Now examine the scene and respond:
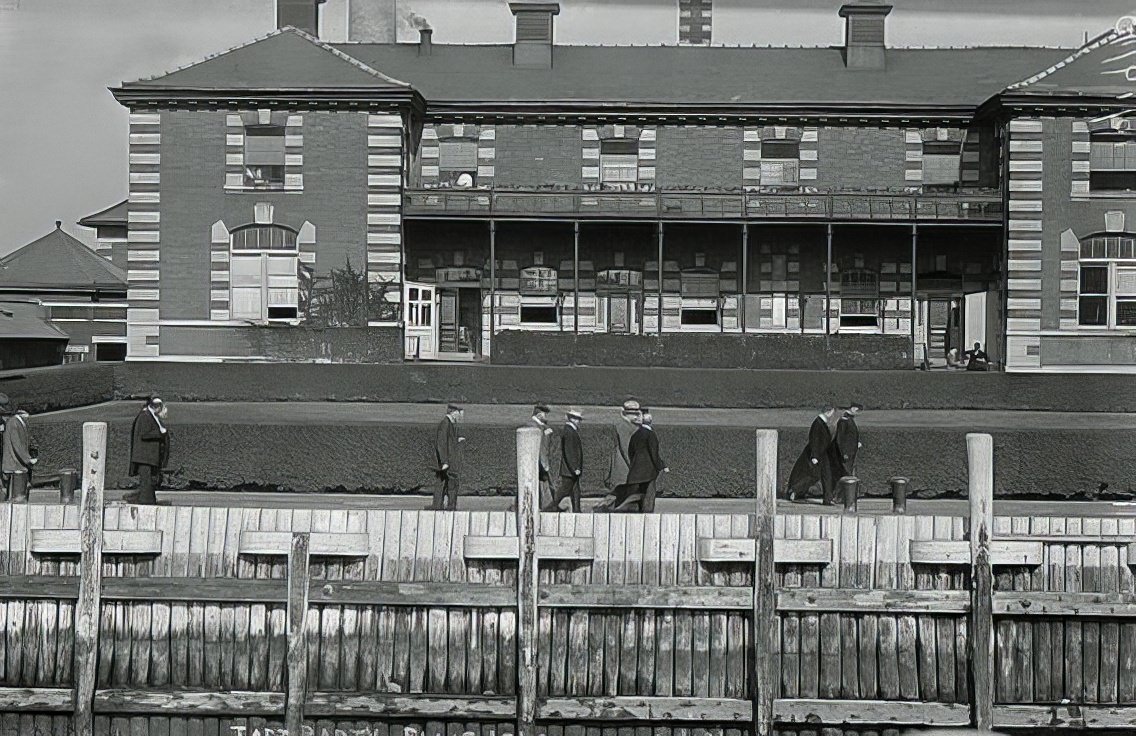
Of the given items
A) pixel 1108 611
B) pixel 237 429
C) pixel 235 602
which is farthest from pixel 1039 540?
pixel 237 429

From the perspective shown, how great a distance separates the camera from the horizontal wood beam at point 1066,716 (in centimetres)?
1096

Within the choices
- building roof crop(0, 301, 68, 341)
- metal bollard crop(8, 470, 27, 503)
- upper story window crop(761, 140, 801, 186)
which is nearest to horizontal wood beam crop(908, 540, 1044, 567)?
metal bollard crop(8, 470, 27, 503)

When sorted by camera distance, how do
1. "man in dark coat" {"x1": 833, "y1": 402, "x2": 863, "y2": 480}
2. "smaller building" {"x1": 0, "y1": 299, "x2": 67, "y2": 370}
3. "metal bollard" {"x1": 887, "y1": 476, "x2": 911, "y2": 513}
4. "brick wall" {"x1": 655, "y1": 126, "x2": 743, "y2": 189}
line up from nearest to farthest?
"metal bollard" {"x1": 887, "y1": 476, "x2": 911, "y2": 513}, "man in dark coat" {"x1": 833, "y1": 402, "x2": 863, "y2": 480}, "smaller building" {"x1": 0, "y1": 299, "x2": 67, "y2": 370}, "brick wall" {"x1": 655, "y1": 126, "x2": 743, "y2": 189}

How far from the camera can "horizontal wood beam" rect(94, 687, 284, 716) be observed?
35.8ft

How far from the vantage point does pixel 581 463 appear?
17.2 m

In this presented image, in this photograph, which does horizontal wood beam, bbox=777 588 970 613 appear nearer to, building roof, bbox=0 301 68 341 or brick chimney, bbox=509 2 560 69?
building roof, bbox=0 301 68 341

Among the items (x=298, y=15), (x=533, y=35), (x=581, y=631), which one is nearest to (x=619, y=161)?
(x=533, y=35)

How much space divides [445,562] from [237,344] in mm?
28310

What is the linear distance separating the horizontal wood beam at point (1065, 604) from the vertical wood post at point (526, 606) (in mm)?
3788

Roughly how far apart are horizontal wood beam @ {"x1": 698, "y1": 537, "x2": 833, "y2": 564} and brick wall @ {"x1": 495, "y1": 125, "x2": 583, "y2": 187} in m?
31.2

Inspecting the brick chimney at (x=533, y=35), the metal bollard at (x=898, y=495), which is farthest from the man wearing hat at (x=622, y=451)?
the brick chimney at (x=533, y=35)

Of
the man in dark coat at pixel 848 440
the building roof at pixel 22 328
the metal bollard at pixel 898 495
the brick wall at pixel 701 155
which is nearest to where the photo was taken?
the metal bollard at pixel 898 495

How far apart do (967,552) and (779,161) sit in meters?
31.6

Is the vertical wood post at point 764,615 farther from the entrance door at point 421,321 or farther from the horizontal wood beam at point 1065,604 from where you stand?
the entrance door at point 421,321
